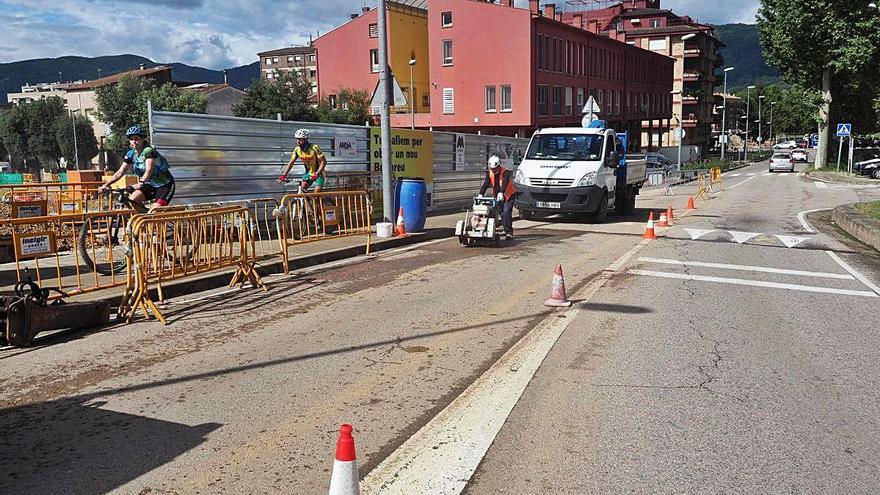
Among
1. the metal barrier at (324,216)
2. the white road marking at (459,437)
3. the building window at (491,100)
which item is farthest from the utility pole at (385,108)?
the building window at (491,100)

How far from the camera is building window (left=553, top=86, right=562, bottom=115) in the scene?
51.7 meters

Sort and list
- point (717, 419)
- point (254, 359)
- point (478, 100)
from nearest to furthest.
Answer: point (717, 419), point (254, 359), point (478, 100)

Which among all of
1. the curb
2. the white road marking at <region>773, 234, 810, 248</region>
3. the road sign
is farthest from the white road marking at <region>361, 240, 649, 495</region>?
the curb

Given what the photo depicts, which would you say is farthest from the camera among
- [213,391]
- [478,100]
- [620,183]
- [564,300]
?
[478,100]

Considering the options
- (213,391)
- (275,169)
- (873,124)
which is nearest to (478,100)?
(873,124)

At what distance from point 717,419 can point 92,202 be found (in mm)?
13684

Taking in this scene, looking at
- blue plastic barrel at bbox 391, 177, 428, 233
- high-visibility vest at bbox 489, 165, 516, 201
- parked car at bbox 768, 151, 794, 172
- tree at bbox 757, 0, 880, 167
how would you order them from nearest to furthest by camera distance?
high-visibility vest at bbox 489, 165, 516, 201 → blue plastic barrel at bbox 391, 177, 428, 233 → tree at bbox 757, 0, 880, 167 → parked car at bbox 768, 151, 794, 172

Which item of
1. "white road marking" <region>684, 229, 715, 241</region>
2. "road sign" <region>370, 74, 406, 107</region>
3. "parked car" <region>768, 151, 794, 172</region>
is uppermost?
"road sign" <region>370, 74, 406, 107</region>

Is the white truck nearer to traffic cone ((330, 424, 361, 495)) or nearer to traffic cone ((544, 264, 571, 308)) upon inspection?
traffic cone ((544, 264, 571, 308))

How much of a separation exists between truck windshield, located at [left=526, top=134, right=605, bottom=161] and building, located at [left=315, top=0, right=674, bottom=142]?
3078 cm

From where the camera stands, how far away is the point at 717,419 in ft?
15.7

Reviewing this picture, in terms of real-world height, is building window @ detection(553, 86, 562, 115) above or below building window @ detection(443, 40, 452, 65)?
below

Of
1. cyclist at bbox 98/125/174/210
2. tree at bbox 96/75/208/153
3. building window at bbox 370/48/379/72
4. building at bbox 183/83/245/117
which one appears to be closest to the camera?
cyclist at bbox 98/125/174/210

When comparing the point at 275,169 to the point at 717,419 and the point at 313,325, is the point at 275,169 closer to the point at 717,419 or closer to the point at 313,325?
the point at 313,325
